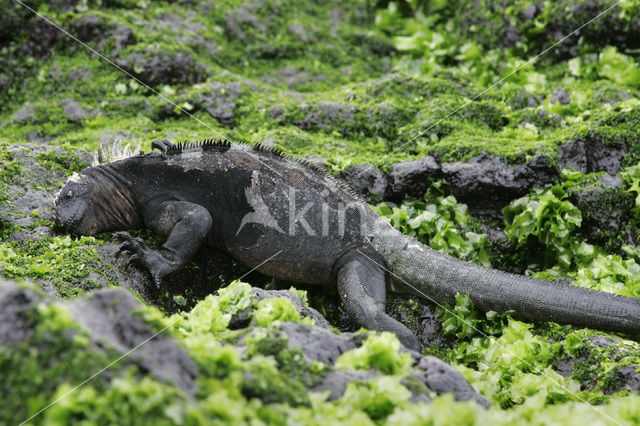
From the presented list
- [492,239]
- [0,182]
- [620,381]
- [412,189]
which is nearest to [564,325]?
[620,381]

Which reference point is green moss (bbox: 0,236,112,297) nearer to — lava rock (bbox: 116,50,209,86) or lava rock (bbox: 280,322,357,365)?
lava rock (bbox: 280,322,357,365)

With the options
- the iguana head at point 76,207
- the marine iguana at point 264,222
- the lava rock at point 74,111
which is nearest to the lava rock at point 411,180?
the marine iguana at point 264,222

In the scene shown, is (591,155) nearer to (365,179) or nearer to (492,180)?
(492,180)

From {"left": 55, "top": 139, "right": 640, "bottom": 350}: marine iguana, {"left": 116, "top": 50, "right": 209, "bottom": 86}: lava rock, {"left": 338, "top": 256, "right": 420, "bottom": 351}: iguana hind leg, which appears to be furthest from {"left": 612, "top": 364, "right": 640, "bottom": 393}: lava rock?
{"left": 116, "top": 50, "right": 209, "bottom": 86}: lava rock

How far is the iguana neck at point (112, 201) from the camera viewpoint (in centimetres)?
501

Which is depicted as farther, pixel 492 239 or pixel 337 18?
pixel 337 18

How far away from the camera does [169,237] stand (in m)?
4.79

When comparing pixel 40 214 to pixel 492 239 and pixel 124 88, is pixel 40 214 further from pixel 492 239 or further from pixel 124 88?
pixel 492 239

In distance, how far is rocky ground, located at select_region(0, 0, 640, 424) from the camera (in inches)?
85.0

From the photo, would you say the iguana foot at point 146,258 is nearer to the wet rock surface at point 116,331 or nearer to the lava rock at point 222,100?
the wet rock surface at point 116,331

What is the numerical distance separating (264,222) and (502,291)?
2.06 meters

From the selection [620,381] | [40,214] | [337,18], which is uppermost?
[337,18]

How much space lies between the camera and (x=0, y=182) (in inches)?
200

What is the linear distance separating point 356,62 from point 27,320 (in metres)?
7.71
